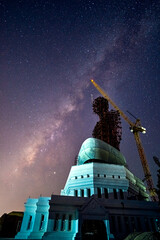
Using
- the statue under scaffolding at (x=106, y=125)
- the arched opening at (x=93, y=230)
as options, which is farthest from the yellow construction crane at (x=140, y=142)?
the arched opening at (x=93, y=230)

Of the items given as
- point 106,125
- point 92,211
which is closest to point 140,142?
point 106,125

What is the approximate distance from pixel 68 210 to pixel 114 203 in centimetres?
777

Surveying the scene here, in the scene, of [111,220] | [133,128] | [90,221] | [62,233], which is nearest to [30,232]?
[62,233]

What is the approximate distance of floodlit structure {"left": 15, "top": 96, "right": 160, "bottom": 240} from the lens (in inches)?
838

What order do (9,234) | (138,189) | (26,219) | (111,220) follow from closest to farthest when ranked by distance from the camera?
(111,220) < (26,219) < (9,234) < (138,189)

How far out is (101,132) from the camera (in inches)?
3145

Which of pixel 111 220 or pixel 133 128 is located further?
pixel 133 128

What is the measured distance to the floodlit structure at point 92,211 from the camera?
21.3 m

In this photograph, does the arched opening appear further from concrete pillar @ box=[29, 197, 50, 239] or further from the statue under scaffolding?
the statue under scaffolding

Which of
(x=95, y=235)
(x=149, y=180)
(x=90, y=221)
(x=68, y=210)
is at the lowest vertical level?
(x=95, y=235)

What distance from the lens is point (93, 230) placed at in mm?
20781

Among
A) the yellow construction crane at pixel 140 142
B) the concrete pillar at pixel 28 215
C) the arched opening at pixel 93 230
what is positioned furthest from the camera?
the yellow construction crane at pixel 140 142

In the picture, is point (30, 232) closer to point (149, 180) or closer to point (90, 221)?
point (90, 221)

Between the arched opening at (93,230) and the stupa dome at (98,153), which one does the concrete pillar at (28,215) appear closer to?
the arched opening at (93,230)
